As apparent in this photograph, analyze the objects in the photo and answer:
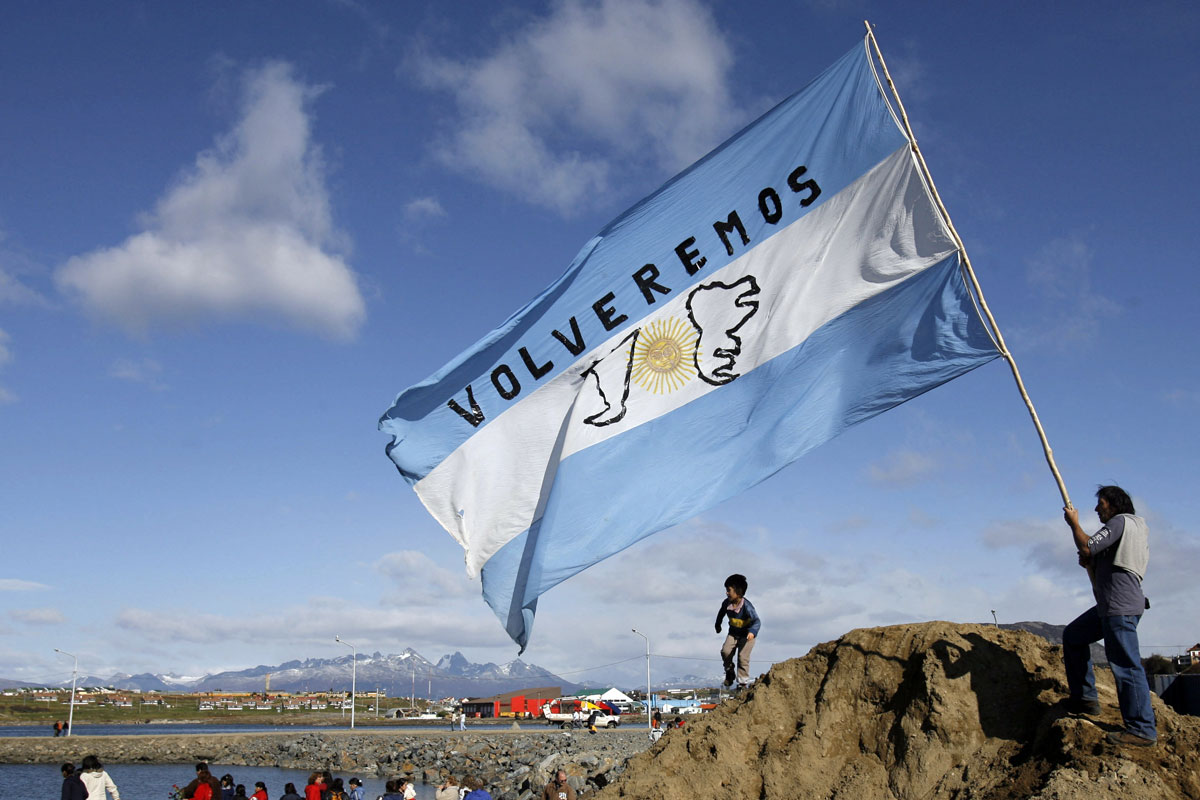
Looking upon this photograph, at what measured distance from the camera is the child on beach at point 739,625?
33.0 feet

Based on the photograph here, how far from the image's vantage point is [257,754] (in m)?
67.6

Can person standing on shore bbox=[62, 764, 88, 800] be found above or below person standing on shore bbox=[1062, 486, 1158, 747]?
below

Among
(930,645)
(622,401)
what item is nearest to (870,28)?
(622,401)

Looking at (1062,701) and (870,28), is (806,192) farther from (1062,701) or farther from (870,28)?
(1062,701)

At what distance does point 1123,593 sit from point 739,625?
4.52 meters

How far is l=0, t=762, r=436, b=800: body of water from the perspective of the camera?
44.1 m

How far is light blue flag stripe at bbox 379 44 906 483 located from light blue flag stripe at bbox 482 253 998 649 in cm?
131

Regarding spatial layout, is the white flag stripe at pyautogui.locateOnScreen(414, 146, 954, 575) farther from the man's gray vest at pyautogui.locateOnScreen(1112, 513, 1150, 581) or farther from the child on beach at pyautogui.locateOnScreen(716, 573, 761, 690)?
the man's gray vest at pyautogui.locateOnScreen(1112, 513, 1150, 581)

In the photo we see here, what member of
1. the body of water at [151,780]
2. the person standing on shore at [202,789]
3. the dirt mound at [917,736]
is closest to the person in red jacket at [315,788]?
the person standing on shore at [202,789]

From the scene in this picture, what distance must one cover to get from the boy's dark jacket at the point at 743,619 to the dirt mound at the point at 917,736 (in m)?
0.98

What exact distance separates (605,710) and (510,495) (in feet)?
347

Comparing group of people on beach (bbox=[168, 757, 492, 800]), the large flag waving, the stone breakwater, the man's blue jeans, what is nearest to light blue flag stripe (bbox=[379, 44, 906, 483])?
the large flag waving

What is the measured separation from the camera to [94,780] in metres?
13.1

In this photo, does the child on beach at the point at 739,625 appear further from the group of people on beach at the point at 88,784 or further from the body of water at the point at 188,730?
the body of water at the point at 188,730
